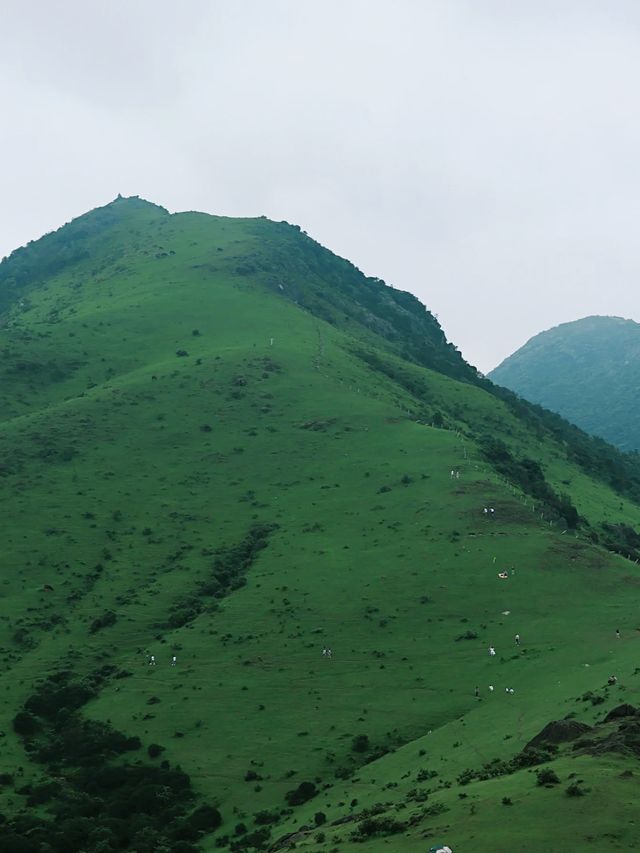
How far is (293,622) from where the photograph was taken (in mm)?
83438

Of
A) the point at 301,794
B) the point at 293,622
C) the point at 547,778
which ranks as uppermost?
the point at 293,622

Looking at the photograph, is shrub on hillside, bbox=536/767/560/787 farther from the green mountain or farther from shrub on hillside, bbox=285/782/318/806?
shrub on hillside, bbox=285/782/318/806

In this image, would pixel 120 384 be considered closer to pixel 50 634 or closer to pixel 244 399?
pixel 244 399

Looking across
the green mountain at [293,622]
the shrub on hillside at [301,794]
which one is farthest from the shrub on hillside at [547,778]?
the shrub on hillside at [301,794]

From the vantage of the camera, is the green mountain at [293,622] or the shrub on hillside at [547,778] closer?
the shrub on hillside at [547,778]

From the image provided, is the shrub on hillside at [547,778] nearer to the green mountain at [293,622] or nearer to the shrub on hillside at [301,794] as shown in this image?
the green mountain at [293,622]

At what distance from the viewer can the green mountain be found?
5325 centimetres

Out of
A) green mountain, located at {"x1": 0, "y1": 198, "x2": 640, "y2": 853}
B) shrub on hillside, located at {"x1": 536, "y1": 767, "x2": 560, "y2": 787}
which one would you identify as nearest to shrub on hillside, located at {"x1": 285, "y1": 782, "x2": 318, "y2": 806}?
green mountain, located at {"x1": 0, "y1": 198, "x2": 640, "y2": 853}

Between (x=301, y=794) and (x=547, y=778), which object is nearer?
(x=547, y=778)

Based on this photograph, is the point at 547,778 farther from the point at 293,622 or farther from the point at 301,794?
the point at 293,622

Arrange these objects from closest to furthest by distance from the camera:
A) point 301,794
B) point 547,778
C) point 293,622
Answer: point 547,778
point 301,794
point 293,622

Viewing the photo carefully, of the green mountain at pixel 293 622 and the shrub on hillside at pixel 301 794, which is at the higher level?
the green mountain at pixel 293 622

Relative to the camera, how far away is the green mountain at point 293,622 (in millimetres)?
53250

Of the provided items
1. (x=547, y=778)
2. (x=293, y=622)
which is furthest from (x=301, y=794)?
(x=293, y=622)
